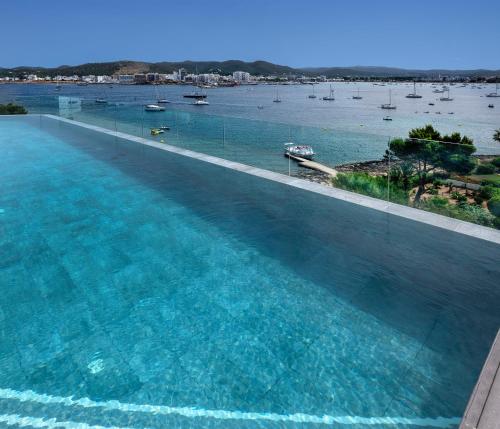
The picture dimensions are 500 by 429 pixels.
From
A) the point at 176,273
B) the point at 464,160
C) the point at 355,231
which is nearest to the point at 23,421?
the point at 176,273

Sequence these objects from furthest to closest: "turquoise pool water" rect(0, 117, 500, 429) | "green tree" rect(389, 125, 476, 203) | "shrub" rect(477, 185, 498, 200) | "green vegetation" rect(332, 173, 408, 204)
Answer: "green vegetation" rect(332, 173, 408, 204) → "green tree" rect(389, 125, 476, 203) → "shrub" rect(477, 185, 498, 200) → "turquoise pool water" rect(0, 117, 500, 429)

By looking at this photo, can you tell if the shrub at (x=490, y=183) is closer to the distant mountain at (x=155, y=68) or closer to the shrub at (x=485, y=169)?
the shrub at (x=485, y=169)

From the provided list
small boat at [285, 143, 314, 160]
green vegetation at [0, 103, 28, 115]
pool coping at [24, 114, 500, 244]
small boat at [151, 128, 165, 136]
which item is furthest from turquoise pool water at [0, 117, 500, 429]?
green vegetation at [0, 103, 28, 115]

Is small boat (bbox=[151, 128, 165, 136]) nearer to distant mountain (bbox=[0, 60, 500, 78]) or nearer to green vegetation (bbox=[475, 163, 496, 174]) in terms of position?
green vegetation (bbox=[475, 163, 496, 174])

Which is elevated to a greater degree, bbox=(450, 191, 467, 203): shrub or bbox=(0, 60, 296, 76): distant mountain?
→ bbox=(0, 60, 296, 76): distant mountain

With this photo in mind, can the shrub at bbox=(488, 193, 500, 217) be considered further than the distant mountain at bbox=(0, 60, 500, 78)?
No

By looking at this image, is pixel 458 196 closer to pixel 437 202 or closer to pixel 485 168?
pixel 437 202

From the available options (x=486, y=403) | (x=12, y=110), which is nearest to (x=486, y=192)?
(x=486, y=403)
